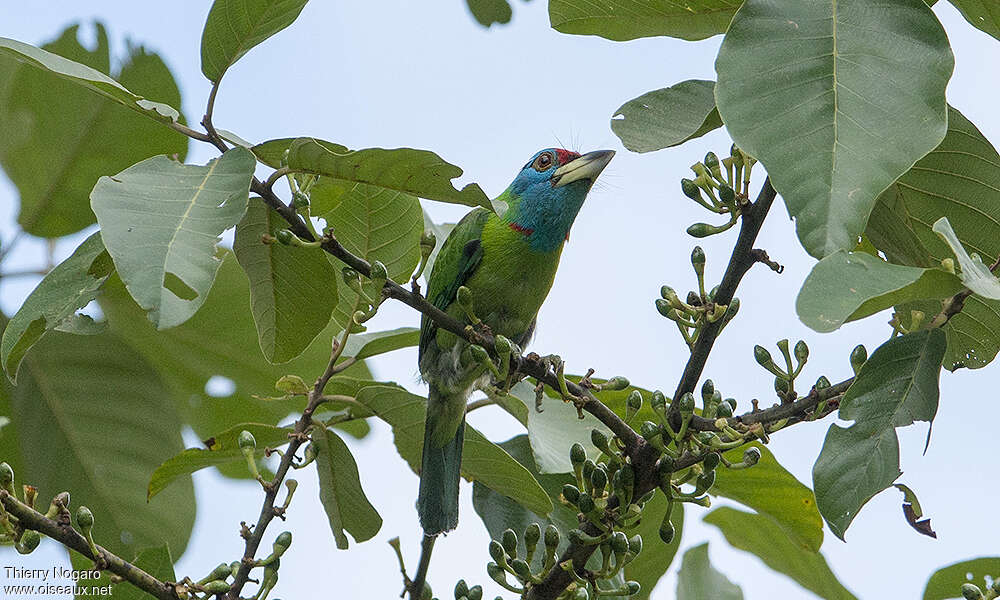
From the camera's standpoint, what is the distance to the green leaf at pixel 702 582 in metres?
2.65

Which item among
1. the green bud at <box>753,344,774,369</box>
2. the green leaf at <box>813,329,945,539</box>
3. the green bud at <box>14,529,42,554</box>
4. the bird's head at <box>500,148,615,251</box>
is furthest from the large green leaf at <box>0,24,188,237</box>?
the green leaf at <box>813,329,945,539</box>

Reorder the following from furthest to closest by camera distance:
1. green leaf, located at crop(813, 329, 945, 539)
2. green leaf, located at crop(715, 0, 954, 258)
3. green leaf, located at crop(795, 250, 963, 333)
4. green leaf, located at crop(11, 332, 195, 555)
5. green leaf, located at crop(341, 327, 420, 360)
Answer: green leaf, located at crop(11, 332, 195, 555), green leaf, located at crop(341, 327, 420, 360), green leaf, located at crop(813, 329, 945, 539), green leaf, located at crop(715, 0, 954, 258), green leaf, located at crop(795, 250, 963, 333)

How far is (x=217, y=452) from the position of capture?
2270 mm

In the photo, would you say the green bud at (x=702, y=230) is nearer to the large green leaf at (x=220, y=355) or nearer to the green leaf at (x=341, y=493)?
the green leaf at (x=341, y=493)

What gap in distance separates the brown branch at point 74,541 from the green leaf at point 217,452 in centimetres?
47

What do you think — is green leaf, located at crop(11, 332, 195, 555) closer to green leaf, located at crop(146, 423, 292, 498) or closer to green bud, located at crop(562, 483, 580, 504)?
green leaf, located at crop(146, 423, 292, 498)

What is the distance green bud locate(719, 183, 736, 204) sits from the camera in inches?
71.6

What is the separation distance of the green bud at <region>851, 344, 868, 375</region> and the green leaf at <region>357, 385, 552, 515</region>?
700mm

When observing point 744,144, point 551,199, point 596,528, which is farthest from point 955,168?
point 551,199

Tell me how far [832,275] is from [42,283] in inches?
52.4

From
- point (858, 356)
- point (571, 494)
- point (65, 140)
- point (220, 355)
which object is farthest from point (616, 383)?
point (65, 140)

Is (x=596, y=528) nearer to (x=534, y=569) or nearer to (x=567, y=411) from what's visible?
(x=534, y=569)

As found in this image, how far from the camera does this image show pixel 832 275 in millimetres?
1342

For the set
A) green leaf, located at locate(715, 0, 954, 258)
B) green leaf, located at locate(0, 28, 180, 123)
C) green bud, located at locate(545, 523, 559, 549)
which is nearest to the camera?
green leaf, located at locate(715, 0, 954, 258)
